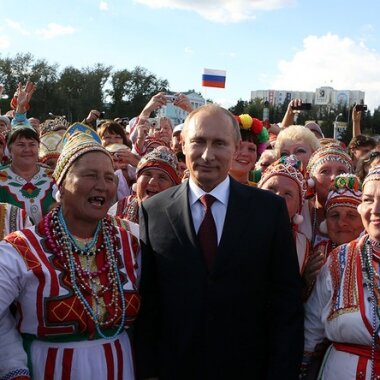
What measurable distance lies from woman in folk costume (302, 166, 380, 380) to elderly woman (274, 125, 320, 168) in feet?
8.54

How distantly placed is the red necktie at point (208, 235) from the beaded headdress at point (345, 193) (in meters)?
1.26

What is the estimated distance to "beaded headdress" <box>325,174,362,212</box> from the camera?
11.5 ft

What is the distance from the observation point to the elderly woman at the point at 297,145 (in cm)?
538

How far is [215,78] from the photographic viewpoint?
8.45 metres

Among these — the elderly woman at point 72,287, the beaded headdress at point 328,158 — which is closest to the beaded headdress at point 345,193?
the beaded headdress at point 328,158

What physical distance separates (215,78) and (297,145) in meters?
3.41

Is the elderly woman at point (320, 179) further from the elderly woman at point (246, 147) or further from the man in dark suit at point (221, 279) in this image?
the man in dark suit at point (221, 279)

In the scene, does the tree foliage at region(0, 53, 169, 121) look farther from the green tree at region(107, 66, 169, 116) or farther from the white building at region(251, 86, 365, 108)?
the white building at region(251, 86, 365, 108)

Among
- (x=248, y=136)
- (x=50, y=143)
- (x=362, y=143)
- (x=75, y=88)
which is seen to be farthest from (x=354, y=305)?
(x=75, y=88)

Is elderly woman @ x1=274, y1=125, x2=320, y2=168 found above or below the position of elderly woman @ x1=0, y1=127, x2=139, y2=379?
above

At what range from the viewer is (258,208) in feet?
8.64

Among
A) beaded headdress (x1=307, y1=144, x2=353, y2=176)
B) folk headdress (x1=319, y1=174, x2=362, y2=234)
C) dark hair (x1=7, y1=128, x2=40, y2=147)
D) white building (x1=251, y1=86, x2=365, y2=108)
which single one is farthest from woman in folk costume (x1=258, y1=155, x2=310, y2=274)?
white building (x1=251, y1=86, x2=365, y2=108)

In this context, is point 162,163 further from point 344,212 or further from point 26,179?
point 26,179

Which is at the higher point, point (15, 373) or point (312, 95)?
point (312, 95)
